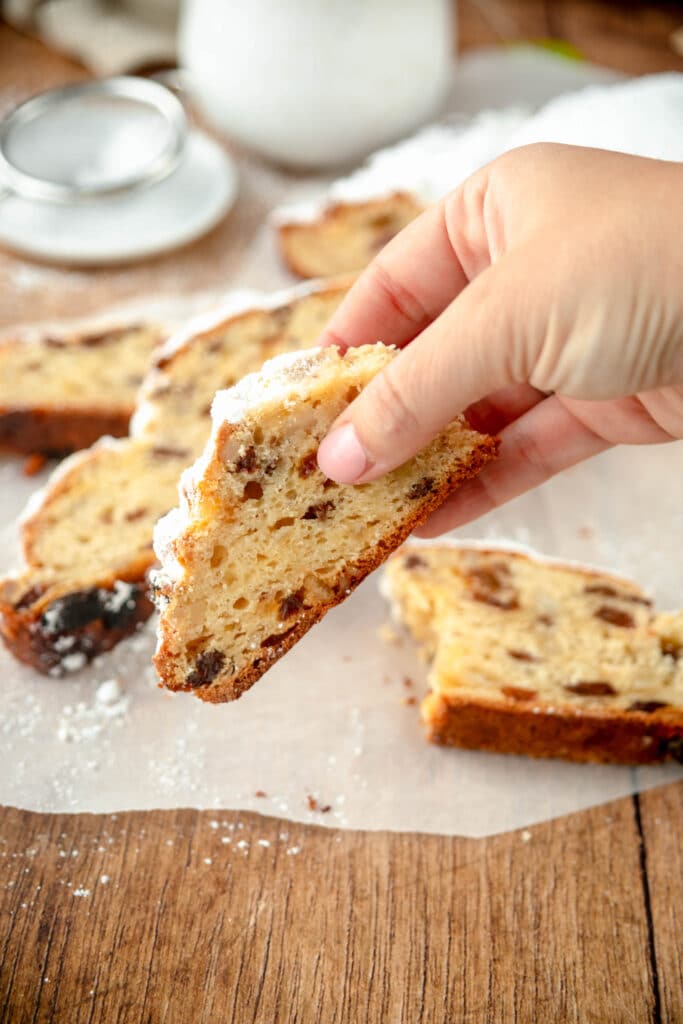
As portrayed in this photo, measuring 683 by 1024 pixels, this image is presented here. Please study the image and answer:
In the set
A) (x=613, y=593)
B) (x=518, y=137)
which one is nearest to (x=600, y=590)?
(x=613, y=593)

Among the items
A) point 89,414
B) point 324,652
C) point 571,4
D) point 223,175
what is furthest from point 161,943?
point 571,4

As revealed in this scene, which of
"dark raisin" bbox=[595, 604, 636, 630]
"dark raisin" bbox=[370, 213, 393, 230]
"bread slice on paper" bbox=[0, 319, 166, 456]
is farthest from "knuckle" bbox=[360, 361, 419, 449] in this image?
"dark raisin" bbox=[370, 213, 393, 230]

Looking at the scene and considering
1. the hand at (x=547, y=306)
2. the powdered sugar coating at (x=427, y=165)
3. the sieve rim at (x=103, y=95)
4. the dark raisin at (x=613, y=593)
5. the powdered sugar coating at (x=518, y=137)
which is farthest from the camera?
the sieve rim at (x=103, y=95)

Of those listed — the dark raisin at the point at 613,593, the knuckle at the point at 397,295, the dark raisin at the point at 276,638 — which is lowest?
the dark raisin at the point at 613,593

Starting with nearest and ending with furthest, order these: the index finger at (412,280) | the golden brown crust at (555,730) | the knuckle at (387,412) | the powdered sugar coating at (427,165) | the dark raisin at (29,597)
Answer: the knuckle at (387,412)
the index finger at (412,280)
the golden brown crust at (555,730)
the dark raisin at (29,597)
the powdered sugar coating at (427,165)

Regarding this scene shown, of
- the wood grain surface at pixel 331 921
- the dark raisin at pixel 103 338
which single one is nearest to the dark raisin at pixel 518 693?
the wood grain surface at pixel 331 921

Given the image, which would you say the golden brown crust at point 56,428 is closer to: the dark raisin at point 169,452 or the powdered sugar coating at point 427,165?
the dark raisin at point 169,452
